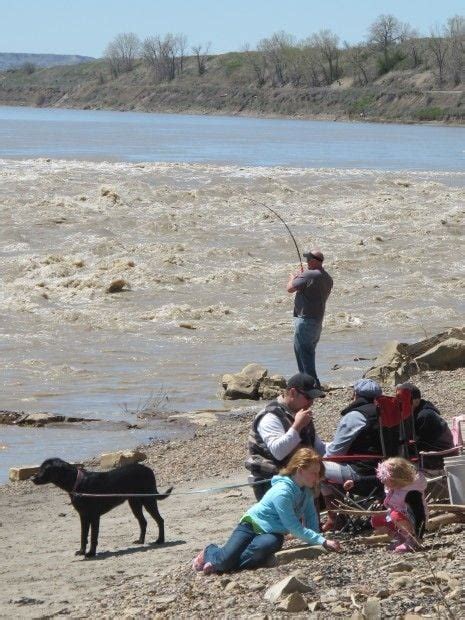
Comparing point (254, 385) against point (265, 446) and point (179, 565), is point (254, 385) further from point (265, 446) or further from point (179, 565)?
point (179, 565)

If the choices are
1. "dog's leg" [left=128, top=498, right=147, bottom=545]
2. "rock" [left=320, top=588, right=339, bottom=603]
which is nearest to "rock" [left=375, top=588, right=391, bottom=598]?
"rock" [left=320, top=588, right=339, bottom=603]

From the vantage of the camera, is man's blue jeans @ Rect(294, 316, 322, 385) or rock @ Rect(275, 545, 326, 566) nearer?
rock @ Rect(275, 545, 326, 566)

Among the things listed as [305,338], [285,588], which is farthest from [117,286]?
[285,588]

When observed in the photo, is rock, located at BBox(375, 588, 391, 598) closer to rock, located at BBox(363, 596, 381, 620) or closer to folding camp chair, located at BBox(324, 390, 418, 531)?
rock, located at BBox(363, 596, 381, 620)

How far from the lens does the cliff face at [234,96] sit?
110062 millimetres

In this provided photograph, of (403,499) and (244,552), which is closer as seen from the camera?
(244,552)

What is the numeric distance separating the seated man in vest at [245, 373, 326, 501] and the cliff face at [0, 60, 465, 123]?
315 ft

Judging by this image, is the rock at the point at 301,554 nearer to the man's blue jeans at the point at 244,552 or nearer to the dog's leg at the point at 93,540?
the man's blue jeans at the point at 244,552

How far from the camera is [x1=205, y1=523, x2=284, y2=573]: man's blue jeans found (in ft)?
24.1

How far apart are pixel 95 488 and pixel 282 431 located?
1.49m

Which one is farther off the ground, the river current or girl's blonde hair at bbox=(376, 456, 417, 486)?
girl's blonde hair at bbox=(376, 456, 417, 486)

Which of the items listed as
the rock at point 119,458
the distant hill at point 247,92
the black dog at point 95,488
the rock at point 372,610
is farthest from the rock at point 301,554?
the distant hill at point 247,92

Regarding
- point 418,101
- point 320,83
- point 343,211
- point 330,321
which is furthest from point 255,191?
point 320,83

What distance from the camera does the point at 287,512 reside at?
7.33 m
